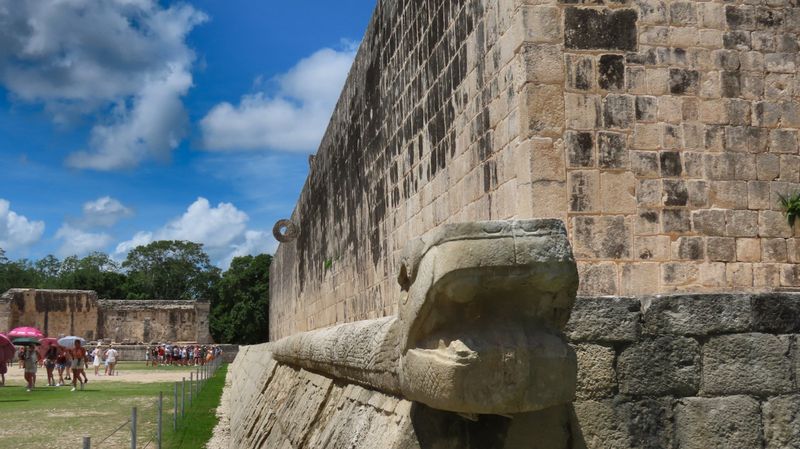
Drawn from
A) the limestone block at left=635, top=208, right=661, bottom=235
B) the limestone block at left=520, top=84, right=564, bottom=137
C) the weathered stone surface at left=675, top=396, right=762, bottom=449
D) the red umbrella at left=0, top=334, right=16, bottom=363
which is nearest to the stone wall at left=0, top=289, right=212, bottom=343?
the red umbrella at left=0, top=334, right=16, bottom=363

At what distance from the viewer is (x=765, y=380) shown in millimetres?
3158

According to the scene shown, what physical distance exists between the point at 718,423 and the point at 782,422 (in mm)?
280

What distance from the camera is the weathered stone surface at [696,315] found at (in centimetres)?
311

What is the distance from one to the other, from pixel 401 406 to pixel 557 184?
3.14m

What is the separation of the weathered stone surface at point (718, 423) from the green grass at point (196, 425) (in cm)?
702

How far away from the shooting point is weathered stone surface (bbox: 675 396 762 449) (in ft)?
9.99

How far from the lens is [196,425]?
1105 cm

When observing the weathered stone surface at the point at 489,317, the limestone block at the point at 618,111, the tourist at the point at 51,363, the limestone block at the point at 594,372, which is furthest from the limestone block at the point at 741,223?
the tourist at the point at 51,363

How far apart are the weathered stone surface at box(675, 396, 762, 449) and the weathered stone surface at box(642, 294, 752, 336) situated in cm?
26

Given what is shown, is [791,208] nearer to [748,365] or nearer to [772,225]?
[772,225]

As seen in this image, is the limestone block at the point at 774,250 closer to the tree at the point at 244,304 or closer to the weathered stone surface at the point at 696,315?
the weathered stone surface at the point at 696,315

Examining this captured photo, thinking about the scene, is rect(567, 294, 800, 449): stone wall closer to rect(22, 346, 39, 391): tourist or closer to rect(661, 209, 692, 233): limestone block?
Result: rect(661, 209, 692, 233): limestone block

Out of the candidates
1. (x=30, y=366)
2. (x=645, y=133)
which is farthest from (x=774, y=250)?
(x=30, y=366)

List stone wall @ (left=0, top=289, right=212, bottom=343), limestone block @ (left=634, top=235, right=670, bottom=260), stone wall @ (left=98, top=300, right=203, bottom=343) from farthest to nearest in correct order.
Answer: stone wall @ (left=98, top=300, right=203, bottom=343)
stone wall @ (left=0, top=289, right=212, bottom=343)
limestone block @ (left=634, top=235, right=670, bottom=260)
